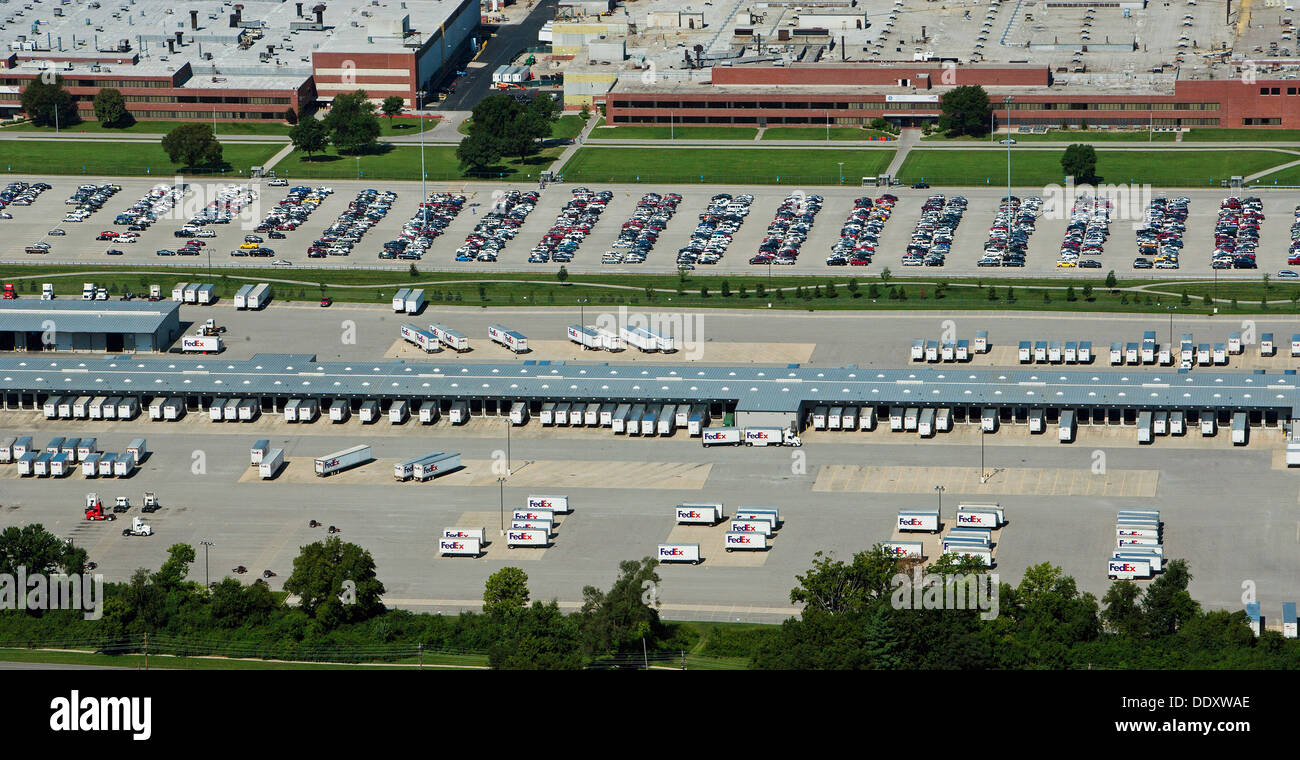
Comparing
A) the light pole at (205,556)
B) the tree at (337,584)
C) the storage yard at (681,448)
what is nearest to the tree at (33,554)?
the storage yard at (681,448)

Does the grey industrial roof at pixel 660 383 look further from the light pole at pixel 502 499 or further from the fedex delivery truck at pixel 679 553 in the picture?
the fedex delivery truck at pixel 679 553

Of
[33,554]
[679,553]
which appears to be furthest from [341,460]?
[679,553]

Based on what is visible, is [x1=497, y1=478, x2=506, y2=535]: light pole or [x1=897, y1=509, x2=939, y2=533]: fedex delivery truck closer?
[x1=897, y1=509, x2=939, y2=533]: fedex delivery truck

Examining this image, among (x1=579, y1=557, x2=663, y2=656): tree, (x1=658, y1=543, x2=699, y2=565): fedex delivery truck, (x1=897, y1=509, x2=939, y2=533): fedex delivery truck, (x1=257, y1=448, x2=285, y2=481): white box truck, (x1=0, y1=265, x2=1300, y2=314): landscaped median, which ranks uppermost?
(x1=0, y1=265, x2=1300, y2=314): landscaped median

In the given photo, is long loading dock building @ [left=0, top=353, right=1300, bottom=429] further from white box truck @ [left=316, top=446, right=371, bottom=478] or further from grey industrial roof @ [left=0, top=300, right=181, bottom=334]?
white box truck @ [left=316, top=446, right=371, bottom=478]

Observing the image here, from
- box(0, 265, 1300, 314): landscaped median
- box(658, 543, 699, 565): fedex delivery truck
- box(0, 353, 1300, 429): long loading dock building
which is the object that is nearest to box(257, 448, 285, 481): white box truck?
box(0, 353, 1300, 429): long loading dock building

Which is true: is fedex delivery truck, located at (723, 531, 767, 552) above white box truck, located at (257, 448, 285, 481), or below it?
below
